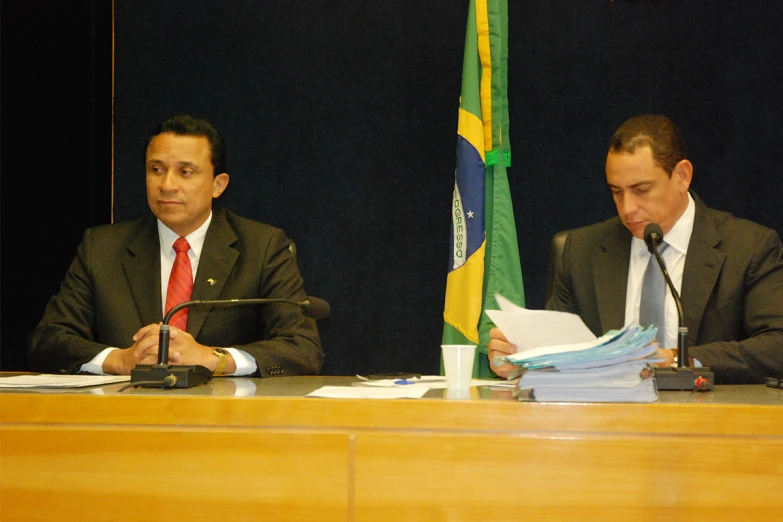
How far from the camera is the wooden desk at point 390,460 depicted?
1.36 meters

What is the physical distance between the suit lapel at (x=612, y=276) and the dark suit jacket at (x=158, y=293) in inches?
36.6

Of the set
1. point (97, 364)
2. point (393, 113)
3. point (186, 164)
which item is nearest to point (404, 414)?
point (97, 364)

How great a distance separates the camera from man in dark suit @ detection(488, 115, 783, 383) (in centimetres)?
249

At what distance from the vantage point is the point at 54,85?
345cm

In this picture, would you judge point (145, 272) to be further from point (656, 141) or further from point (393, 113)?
point (656, 141)

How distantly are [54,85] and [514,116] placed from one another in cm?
205

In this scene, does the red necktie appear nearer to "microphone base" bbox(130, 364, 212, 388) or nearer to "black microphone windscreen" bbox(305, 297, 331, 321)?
"black microphone windscreen" bbox(305, 297, 331, 321)

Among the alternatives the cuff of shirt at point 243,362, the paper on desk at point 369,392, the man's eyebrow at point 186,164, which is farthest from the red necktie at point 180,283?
the paper on desk at point 369,392

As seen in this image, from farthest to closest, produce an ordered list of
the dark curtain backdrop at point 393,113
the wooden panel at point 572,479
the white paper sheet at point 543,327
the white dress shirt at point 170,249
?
1. the dark curtain backdrop at point 393,113
2. the white dress shirt at point 170,249
3. the white paper sheet at point 543,327
4. the wooden panel at point 572,479

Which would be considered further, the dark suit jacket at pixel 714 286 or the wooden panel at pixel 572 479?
the dark suit jacket at pixel 714 286

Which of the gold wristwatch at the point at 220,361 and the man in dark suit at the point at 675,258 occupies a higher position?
the man in dark suit at the point at 675,258

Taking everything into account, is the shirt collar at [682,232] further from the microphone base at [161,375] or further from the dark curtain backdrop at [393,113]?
the microphone base at [161,375]

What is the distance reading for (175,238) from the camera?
9.22 ft

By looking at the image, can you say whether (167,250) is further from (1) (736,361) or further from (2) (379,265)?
(1) (736,361)
